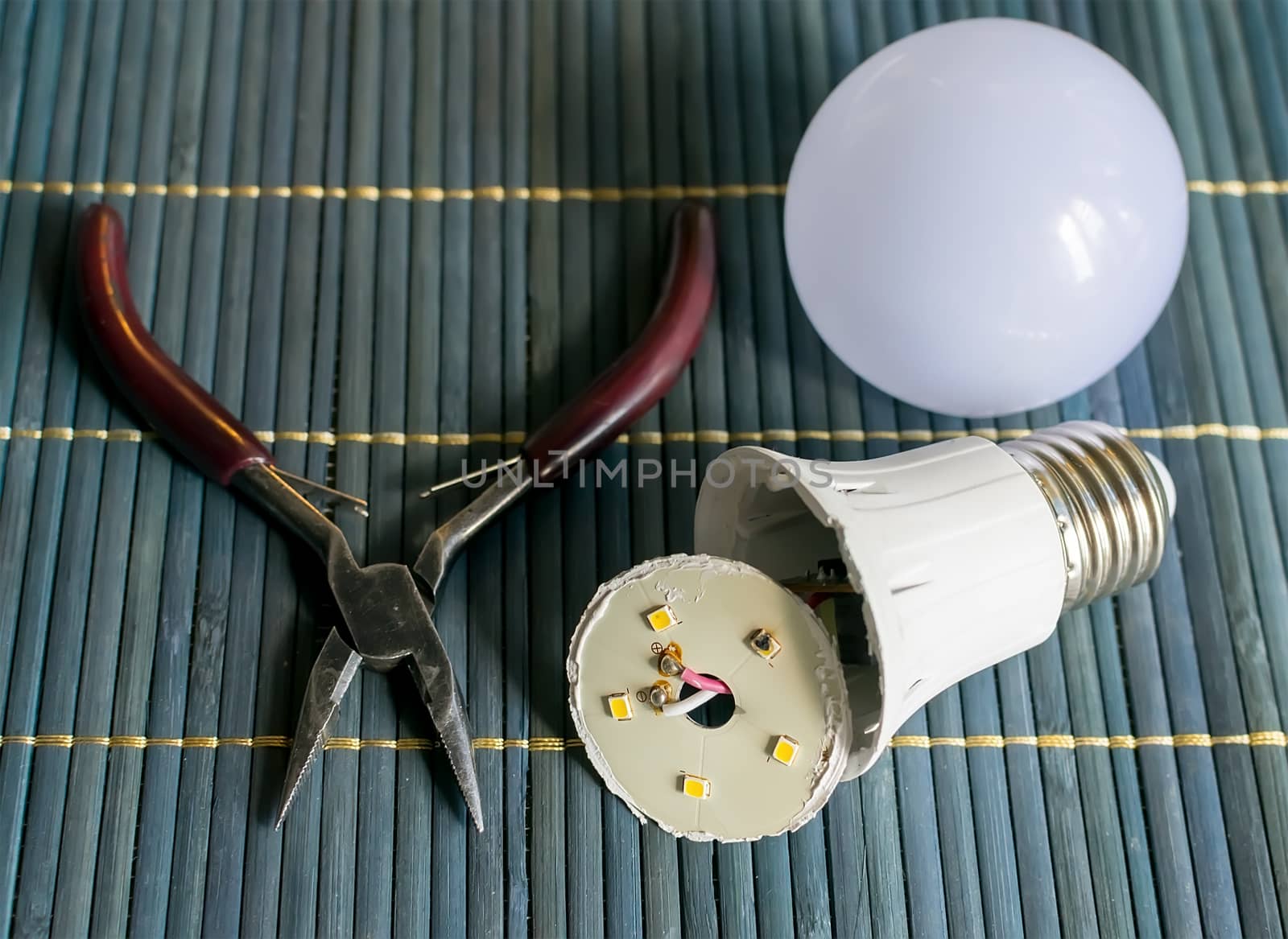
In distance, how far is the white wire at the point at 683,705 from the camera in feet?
2.11

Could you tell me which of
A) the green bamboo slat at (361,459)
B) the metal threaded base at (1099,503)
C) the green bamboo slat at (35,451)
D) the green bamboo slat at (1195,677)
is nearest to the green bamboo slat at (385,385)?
the green bamboo slat at (361,459)

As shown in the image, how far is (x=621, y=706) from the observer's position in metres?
0.65

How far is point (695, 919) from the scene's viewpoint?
2.29 feet

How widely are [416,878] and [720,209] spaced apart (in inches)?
21.4

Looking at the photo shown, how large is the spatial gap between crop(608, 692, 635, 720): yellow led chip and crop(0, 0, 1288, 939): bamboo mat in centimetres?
8

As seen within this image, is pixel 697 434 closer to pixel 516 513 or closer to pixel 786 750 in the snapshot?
pixel 516 513

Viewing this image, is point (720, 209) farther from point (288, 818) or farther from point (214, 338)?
point (288, 818)

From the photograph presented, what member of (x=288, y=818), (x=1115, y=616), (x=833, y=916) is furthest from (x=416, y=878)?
(x=1115, y=616)

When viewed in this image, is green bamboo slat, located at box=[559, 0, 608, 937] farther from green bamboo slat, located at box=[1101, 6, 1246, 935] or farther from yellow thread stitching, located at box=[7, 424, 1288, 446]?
green bamboo slat, located at box=[1101, 6, 1246, 935]

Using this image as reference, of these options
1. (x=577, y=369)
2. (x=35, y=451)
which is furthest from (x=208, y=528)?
(x=577, y=369)

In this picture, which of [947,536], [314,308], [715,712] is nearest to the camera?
[947,536]

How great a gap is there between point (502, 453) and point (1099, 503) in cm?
41

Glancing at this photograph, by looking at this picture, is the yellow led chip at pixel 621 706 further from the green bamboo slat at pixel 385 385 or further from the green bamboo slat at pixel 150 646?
the green bamboo slat at pixel 150 646

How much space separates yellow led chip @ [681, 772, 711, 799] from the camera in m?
0.64
